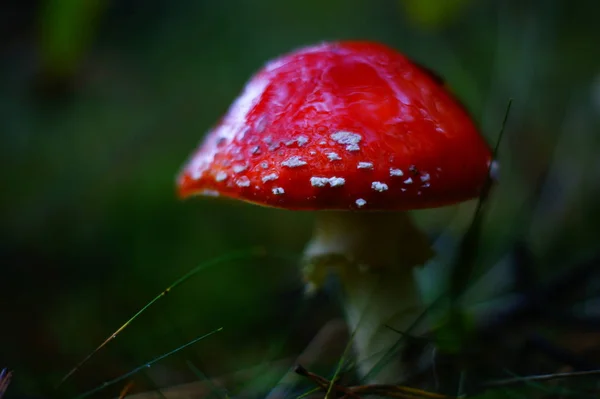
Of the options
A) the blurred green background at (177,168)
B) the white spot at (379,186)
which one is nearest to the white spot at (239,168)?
the white spot at (379,186)

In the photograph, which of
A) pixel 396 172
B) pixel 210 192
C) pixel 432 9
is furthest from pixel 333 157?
pixel 432 9

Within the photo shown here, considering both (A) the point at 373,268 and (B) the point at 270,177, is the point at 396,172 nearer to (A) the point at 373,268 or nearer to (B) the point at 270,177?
(B) the point at 270,177

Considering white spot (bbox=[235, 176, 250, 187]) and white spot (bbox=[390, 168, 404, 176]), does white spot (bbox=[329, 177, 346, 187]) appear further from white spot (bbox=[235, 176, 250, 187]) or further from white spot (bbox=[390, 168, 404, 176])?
white spot (bbox=[235, 176, 250, 187])

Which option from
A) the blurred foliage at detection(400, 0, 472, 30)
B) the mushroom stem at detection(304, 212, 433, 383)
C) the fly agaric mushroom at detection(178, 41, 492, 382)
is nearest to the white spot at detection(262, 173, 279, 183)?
the fly agaric mushroom at detection(178, 41, 492, 382)

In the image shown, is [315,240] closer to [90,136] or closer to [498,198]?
[498,198]

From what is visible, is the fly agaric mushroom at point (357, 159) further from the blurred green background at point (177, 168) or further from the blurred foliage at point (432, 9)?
the blurred foliage at point (432, 9)

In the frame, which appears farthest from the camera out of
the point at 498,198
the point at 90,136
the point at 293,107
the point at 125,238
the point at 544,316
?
the point at 90,136

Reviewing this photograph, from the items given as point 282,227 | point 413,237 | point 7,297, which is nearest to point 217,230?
point 282,227

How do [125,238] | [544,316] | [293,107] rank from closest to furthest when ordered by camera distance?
[293,107] < [544,316] < [125,238]
